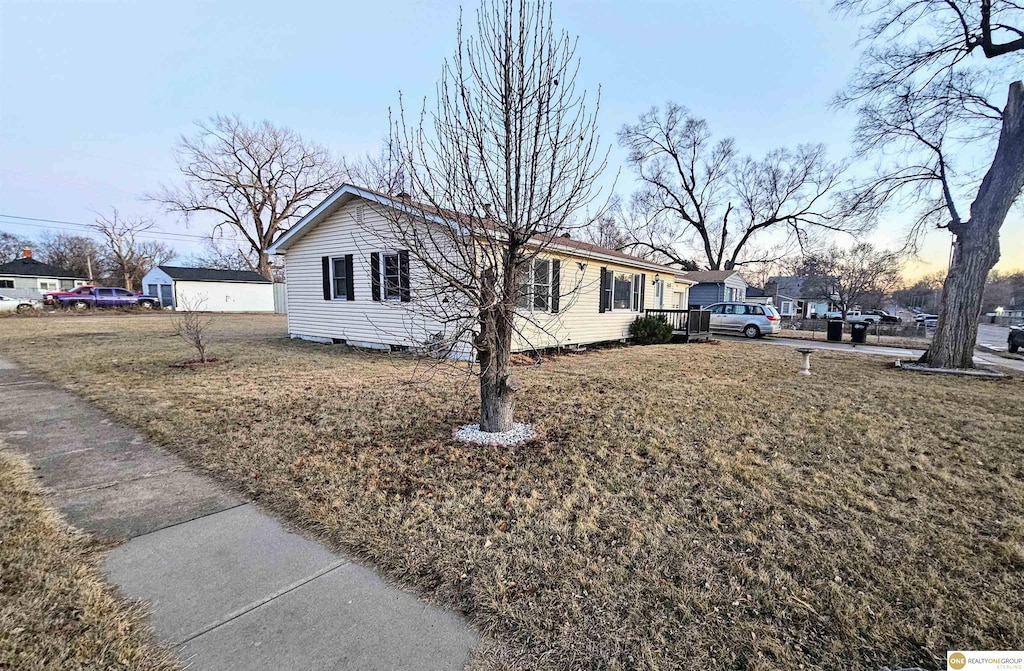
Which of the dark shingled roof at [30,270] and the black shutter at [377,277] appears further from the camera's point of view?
the dark shingled roof at [30,270]

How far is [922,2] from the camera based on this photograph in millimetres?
9016

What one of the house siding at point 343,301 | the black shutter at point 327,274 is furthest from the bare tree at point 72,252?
the black shutter at point 327,274

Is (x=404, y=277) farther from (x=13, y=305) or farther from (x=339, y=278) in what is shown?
(x=13, y=305)

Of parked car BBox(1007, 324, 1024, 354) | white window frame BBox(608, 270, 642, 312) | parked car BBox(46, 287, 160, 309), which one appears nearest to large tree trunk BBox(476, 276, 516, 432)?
white window frame BBox(608, 270, 642, 312)

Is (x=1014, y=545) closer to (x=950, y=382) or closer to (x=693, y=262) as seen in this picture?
(x=950, y=382)

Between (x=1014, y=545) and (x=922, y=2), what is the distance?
480 inches

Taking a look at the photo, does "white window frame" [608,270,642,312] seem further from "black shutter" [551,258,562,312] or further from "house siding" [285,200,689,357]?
"black shutter" [551,258,562,312]

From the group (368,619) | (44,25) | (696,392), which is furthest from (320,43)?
(368,619)

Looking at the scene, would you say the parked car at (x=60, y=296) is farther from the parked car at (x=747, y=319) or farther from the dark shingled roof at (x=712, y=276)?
the dark shingled roof at (x=712, y=276)

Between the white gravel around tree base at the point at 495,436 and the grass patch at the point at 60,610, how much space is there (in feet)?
8.84

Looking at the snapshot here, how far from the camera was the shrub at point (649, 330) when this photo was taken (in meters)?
13.8

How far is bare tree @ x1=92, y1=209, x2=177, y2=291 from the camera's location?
1606 inches

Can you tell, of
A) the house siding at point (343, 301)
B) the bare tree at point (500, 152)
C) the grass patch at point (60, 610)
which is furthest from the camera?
the house siding at point (343, 301)
